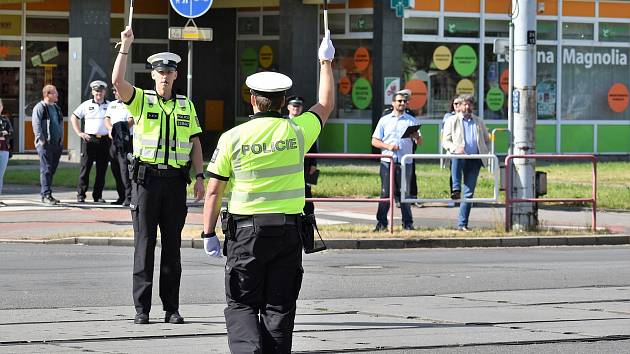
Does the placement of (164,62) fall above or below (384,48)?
below

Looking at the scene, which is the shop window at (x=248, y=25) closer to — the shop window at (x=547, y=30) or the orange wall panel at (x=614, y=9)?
the shop window at (x=547, y=30)

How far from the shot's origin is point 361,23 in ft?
117

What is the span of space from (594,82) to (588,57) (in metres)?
0.71

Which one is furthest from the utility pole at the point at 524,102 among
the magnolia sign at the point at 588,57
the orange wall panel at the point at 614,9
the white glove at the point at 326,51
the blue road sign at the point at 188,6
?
the orange wall panel at the point at 614,9

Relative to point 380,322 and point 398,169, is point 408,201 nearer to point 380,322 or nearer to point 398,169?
point 398,169

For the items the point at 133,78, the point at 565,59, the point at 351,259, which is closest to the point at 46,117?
the point at 351,259

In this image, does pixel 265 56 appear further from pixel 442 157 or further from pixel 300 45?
pixel 442 157

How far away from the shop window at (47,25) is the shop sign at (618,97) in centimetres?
1485

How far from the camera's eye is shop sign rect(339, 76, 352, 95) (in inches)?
1410

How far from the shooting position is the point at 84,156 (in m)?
22.8

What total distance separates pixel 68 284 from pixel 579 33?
86.9 feet

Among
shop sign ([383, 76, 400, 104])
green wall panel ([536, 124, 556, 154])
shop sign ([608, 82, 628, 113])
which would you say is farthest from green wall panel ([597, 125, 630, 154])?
shop sign ([383, 76, 400, 104])

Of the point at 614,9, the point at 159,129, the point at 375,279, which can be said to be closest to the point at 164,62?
the point at 159,129

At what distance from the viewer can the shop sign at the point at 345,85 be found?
117ft
